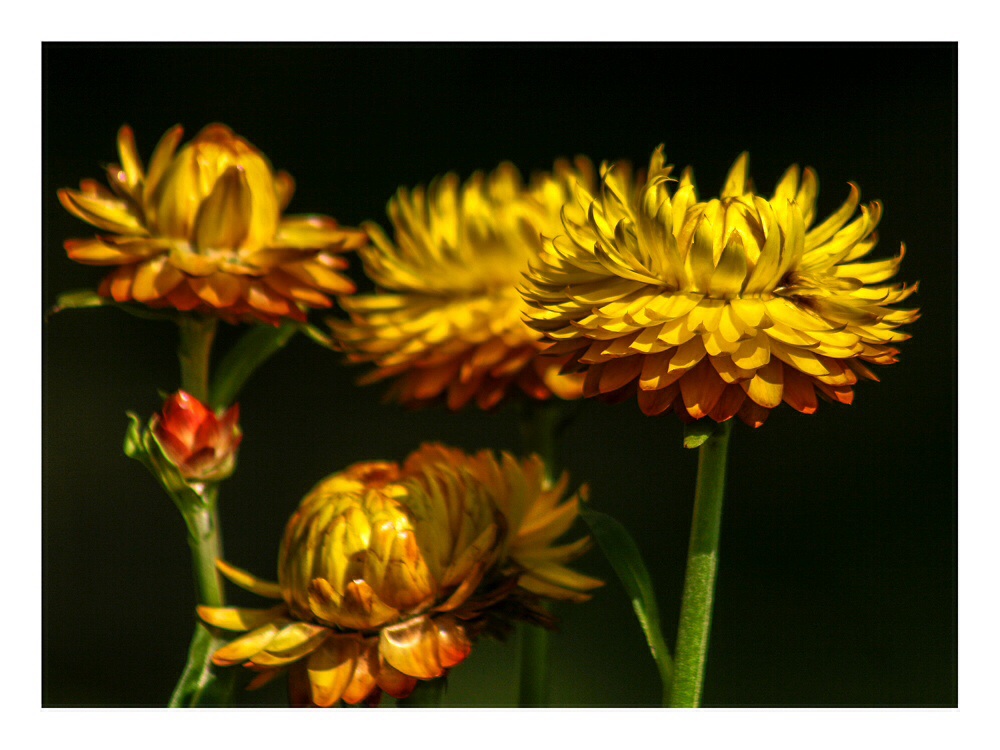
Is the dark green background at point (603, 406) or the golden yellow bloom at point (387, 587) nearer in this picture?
the golden yellow bloom at point (387, 587)

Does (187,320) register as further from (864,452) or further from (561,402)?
(864,452)

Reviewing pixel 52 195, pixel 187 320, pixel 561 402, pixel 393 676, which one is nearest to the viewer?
pixel 393 676

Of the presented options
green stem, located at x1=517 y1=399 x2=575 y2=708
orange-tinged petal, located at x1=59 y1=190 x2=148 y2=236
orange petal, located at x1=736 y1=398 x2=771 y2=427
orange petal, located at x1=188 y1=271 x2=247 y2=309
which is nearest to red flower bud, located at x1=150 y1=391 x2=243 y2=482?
orange petal, located at x1=188 y1=271 x2=247 y2=309

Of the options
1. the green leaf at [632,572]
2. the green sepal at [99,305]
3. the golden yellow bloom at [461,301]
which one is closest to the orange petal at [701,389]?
the green leaf at [632,572]

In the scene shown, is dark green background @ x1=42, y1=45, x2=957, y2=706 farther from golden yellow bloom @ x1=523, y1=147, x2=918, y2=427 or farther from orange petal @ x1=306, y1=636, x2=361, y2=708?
golden yellow bloom @ x1=523, y1=147, x2=918, y2=427

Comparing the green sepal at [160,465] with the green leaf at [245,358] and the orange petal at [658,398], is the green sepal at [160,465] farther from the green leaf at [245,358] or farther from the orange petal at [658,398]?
the orange petal at [658,398]

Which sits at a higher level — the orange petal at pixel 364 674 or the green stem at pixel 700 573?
the green stem at pixel 700 573

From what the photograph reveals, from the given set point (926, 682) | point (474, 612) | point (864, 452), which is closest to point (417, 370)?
point (474, 612)
